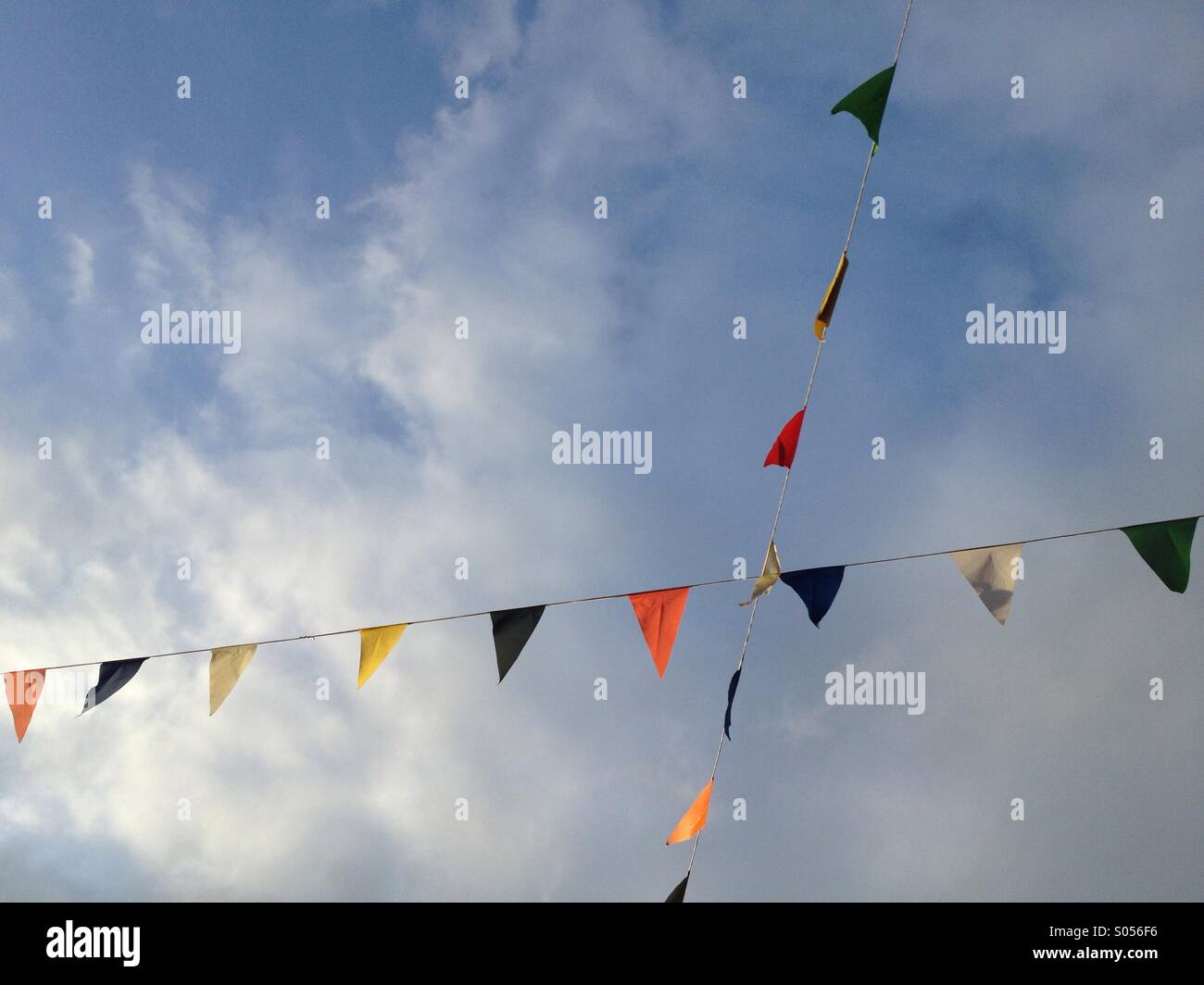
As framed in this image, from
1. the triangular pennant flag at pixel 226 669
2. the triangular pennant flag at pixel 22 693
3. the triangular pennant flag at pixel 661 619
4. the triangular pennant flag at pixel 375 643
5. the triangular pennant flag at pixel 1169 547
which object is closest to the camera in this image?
the triangular pennant flag at pixel 1169 547

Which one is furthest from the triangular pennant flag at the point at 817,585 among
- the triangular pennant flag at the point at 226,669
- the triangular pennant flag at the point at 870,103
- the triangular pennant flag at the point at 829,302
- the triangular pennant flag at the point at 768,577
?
the triangular pennant flag at the point at 226,669

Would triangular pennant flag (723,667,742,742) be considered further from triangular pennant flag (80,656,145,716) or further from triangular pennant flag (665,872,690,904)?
triangular pennant flag (80,656,145,716)

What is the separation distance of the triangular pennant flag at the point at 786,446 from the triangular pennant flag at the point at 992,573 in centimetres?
94

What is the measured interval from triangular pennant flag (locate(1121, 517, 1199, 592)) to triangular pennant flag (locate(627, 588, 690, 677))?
2238 millimetres

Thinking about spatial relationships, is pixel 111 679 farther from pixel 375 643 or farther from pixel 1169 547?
pixel 1169 547

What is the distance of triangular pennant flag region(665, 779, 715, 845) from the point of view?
520cm

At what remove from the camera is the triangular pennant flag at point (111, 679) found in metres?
5.59

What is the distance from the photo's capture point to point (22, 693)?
230 inches

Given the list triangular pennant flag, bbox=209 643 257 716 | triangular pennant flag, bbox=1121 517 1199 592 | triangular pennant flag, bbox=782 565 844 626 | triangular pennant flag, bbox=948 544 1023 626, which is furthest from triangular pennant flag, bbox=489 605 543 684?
triangular pennant flag, bbox=1121 517 1199 592

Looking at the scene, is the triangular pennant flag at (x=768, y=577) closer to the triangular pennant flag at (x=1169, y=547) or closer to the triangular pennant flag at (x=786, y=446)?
the triangular pennant flag at (x=786, y=446)
